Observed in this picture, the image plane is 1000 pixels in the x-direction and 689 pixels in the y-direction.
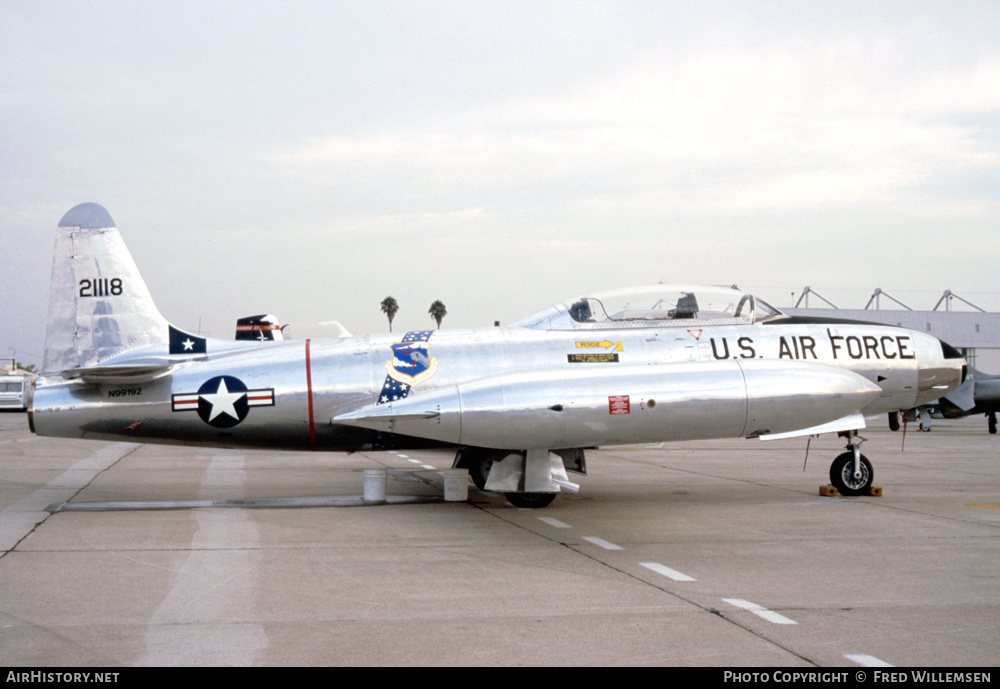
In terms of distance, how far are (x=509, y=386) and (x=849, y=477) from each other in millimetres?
5930

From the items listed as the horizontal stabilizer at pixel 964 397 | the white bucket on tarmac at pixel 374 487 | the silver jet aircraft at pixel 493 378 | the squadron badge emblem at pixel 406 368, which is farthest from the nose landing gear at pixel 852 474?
the horizontal stabilizer at pixel 964 397

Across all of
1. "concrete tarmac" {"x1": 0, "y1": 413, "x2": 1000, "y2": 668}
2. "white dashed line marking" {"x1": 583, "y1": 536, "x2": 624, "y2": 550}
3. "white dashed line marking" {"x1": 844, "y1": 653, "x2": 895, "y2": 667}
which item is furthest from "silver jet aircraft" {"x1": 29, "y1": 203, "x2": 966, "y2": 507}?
"white dashed line marking" {"x1": 844, "y1": 653, "x2": 895, "y2": 667}

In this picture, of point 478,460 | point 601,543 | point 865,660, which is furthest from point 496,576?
point 478,460

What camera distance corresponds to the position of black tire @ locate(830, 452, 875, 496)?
12664 mm

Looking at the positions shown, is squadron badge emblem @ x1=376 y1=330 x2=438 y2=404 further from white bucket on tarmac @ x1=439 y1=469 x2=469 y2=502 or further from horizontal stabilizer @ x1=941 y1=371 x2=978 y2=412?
horizontal stabilizer @ x1=941 y1=371 x2=978 y2=412

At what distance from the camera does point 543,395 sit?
9.70m

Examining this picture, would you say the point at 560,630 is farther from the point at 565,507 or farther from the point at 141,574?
the point at 565,507

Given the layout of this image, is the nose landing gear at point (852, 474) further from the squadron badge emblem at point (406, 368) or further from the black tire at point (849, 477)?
the squadron badge emblem at point (406, 368)

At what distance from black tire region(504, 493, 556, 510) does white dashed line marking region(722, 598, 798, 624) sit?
5142 mm

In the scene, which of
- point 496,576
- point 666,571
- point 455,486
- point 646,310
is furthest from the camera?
point 455,486

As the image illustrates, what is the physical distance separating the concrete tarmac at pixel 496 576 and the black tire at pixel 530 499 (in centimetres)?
16

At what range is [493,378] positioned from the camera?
9977 mm

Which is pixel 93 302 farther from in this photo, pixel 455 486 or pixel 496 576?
pixel 496 576

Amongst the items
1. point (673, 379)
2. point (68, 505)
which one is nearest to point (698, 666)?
point (673, 379)
